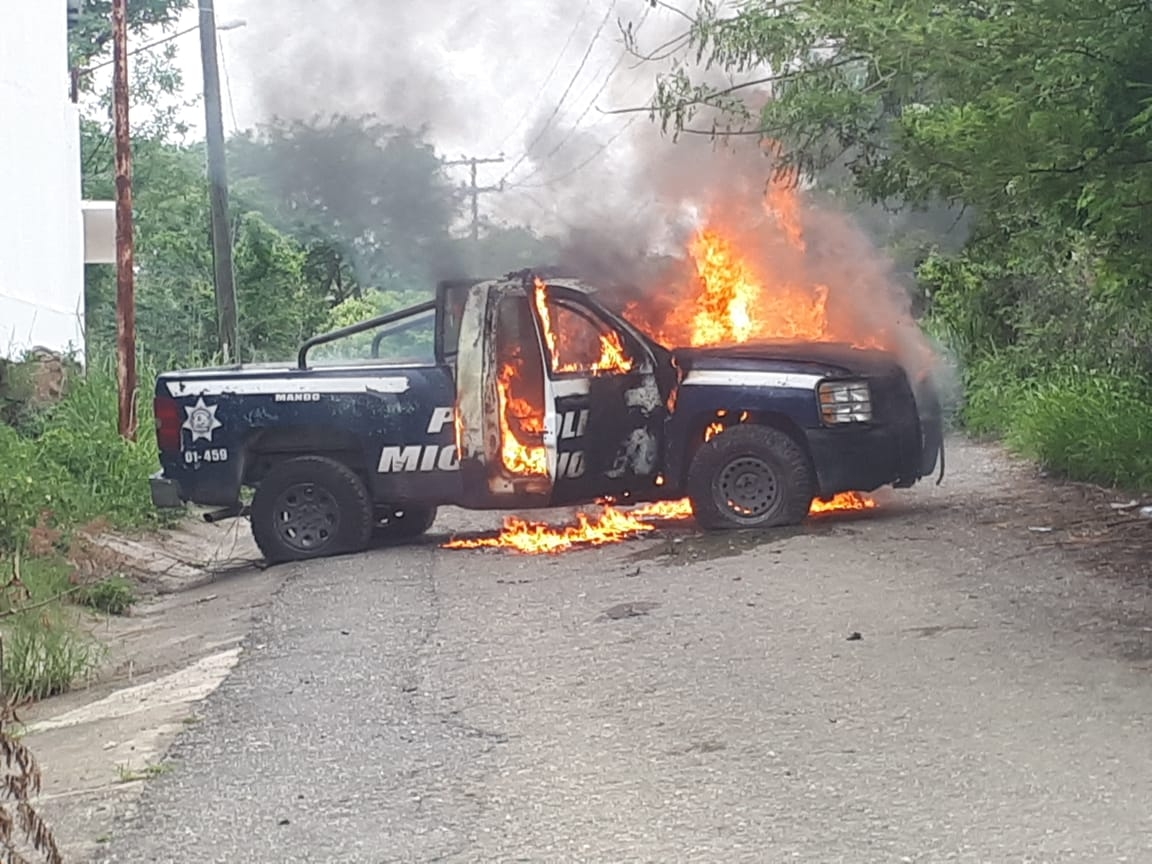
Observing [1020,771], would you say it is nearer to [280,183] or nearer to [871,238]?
[871,238]

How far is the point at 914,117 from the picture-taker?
8.66 metres

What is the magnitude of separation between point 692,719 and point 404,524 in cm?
685

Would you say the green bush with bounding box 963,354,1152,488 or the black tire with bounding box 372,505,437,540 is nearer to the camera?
the black tire with bounding box 372,505,437,540

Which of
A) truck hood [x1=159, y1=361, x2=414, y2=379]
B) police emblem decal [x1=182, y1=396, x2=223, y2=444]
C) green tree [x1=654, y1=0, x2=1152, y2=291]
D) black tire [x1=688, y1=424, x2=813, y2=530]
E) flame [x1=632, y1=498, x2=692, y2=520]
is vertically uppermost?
green tree [x1=654, y1=0, x2=1152, y2=291]

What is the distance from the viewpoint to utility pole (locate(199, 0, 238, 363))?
2261 centimetres

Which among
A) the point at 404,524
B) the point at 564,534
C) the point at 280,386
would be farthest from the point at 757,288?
the point at 280,386

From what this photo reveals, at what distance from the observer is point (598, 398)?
11.6 meters

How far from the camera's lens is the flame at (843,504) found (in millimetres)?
12586

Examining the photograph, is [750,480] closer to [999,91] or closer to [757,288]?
[757,288]

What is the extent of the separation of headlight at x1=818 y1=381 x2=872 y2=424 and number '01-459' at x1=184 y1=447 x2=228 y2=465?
4.42 meters

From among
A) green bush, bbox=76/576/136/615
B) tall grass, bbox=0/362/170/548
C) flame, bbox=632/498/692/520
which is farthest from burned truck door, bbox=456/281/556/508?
tall grass, bbox=0/362/170/548

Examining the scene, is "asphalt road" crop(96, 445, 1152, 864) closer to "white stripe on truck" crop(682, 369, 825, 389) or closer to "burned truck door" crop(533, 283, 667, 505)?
"burned truck door" crop(533, 283, 667, 505)

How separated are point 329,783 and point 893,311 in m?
7.92

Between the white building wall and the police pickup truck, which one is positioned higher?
the white building wall
